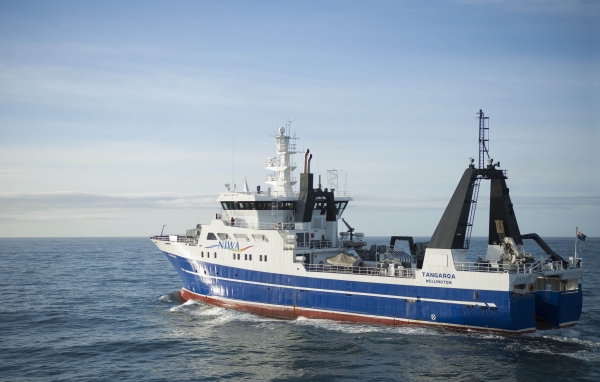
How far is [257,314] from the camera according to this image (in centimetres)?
3522

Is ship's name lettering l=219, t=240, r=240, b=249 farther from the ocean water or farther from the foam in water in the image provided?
the foam in water

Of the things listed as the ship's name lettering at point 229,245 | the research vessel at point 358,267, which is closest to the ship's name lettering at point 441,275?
the research vessel at point 358,267

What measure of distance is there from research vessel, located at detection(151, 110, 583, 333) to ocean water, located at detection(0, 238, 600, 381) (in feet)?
3.13

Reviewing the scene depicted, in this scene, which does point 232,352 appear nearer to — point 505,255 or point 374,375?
point 374,375

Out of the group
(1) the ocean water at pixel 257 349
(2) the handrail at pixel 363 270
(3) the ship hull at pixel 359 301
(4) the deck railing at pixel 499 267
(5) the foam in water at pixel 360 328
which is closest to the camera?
(1) the ocean water at pixel 257 349

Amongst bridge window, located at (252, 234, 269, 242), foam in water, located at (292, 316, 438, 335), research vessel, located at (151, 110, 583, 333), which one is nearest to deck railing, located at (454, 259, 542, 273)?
research vessel, located at (151, 110, 583, 333)

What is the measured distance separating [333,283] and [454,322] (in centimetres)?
692

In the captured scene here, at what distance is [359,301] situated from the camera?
103 ft

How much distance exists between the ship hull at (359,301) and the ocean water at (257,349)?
22.7 inches

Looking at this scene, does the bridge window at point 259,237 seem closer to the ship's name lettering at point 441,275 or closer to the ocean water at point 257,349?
the ocean water at point 257,349

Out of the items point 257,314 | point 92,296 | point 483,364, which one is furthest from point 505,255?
point 92,296

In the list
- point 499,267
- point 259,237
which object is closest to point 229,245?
point 259,237

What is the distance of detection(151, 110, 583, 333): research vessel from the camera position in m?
28.5

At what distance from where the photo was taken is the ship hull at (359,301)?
27828mm
